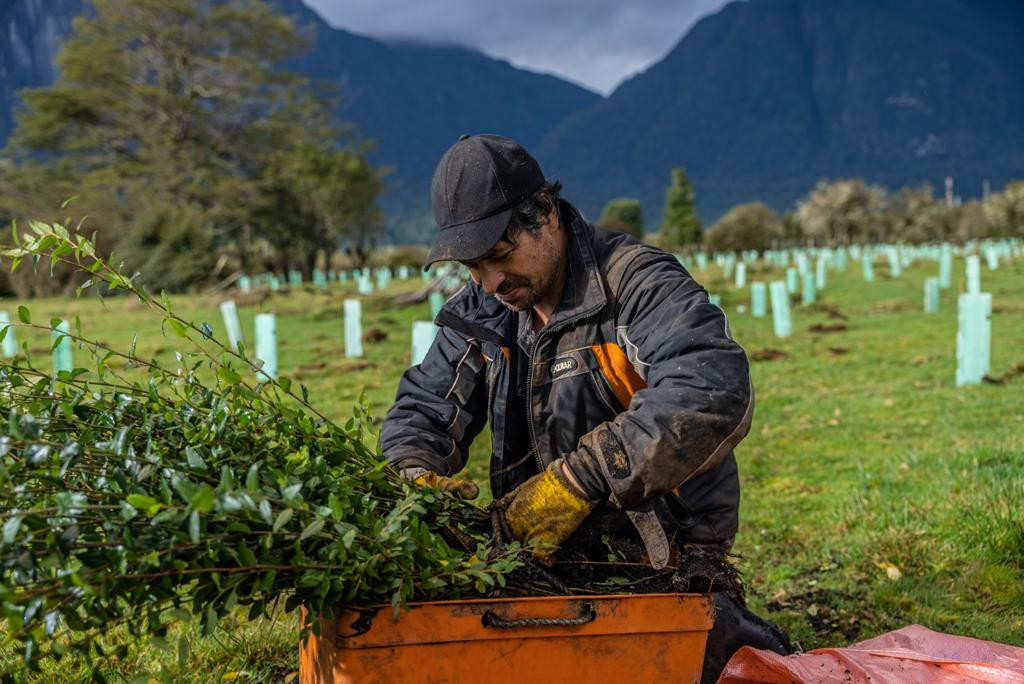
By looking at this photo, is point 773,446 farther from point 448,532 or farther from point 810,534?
point 448,532

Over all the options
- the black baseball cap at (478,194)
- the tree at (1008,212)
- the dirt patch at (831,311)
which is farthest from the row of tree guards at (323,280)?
the tree at (1008,212)


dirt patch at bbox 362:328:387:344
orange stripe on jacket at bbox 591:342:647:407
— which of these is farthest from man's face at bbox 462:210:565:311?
dirt patch at bbox 362:328:387:344

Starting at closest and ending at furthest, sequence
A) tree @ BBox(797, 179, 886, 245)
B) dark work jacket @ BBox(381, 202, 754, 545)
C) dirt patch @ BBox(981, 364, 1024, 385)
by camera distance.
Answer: dark work jacket @ BBox(381, 202, 754, 545) < dirt patch @ BBox(981, 364, 1024, 385) < tree @ BBox(797, 179, 886, 245)

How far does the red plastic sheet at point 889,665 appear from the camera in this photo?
8.44 feet

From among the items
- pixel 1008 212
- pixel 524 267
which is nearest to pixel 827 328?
pixel 524 267

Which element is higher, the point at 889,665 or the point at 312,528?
the point at 312,528

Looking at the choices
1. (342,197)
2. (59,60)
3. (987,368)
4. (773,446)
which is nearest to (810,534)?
(773,446)

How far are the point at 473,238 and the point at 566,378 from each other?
0.59 m

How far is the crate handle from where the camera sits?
81.0 inches

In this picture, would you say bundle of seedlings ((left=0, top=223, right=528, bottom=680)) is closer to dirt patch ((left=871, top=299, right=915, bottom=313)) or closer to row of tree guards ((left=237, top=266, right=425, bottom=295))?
dirt patch ((left=871, top=299, right=915, bottom=313))

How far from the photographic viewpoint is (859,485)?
582cm

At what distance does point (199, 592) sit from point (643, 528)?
121 centimetres

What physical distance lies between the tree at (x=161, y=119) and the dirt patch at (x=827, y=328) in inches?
1300

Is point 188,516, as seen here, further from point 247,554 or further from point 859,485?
point 859,485
